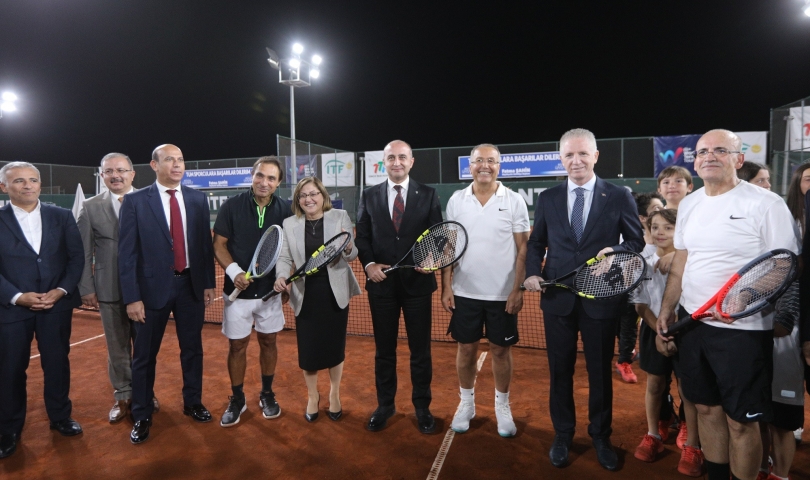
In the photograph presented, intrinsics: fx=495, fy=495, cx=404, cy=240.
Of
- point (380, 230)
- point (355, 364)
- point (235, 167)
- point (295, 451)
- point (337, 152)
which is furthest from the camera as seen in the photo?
point (235, 167)

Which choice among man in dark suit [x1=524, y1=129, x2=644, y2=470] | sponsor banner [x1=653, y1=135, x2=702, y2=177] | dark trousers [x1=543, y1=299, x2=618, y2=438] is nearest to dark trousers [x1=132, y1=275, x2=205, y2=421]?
man in dark suit [x1=524, y1=129, x2=644, y2=470]

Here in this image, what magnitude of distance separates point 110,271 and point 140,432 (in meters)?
1.36

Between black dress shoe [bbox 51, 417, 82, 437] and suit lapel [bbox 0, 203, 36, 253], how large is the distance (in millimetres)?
1427

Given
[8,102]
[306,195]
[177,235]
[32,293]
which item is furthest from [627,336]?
[8,102]

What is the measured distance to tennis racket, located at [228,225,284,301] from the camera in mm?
3697

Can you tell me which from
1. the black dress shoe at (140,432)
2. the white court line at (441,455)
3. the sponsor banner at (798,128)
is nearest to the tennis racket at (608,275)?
the white court line at (441,455)

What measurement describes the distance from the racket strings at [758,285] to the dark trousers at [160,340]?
3703mm

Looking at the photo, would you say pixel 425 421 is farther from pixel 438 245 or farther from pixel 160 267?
pixel 160 267

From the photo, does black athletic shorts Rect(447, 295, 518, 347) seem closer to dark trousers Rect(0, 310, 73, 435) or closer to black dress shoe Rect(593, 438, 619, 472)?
black dress shoe Rect(593, 438, 619, 472)

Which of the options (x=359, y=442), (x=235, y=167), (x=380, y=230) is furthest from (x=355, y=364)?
(x=235, y=167)

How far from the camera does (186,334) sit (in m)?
4.11

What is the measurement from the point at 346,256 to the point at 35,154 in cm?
4364

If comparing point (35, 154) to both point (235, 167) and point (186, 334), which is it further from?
point (186, 334)

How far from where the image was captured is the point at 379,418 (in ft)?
12.9
